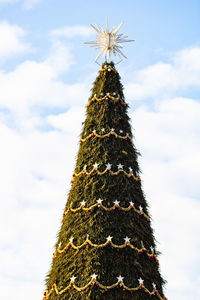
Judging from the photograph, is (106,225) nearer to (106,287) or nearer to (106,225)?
(106,225)

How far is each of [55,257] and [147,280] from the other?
1.99m

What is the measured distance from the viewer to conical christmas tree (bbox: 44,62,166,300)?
6703 millimetres

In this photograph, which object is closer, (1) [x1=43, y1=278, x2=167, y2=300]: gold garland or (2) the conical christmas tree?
(1) [x1=43, y1=278, x2=167, y2=300]: gold garland

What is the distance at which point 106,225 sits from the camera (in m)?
7.14

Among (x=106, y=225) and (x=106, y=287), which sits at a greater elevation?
(x=106, y=225)

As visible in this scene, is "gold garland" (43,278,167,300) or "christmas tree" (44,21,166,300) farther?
"christmas tree" (44,21,166,300)

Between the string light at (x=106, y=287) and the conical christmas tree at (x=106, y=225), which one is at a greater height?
the conical christmas tree at (x=106, y=225)

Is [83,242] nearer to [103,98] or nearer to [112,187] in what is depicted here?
[112,187]

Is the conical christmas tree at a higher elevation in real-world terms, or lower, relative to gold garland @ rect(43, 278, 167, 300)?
higher

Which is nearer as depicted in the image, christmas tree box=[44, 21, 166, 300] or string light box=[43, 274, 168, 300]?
string light box=[43, 274, 168, 300]

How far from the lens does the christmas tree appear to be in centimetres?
670

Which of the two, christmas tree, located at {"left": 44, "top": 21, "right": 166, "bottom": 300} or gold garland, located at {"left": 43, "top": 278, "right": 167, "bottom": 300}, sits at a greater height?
christmas tree, located at {"left": 44, "top": 21, "right": 166, "bottom": 300}

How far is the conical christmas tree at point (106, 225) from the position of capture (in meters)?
6.70

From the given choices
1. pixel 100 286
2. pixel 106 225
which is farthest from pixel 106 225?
pixel 100 286
